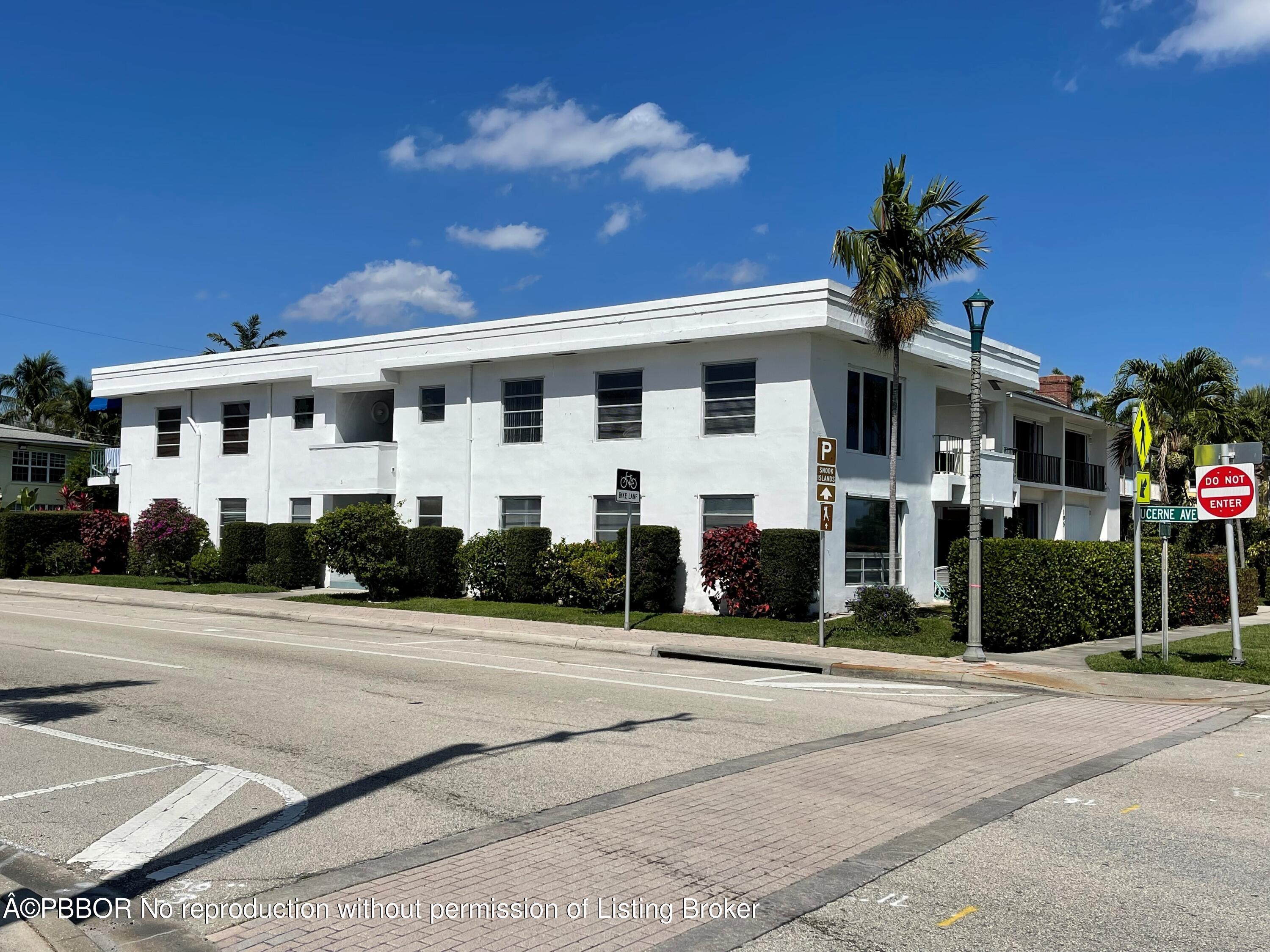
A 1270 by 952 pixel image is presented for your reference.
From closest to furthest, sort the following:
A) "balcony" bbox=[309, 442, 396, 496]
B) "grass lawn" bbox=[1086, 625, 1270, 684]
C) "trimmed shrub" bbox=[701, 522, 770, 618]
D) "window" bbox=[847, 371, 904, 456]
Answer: "grass lawn" bbox=[1086, 625, 1270, 684] → "trimmed shrub" bbox=[701, 522, 770, 618] → "window" bbox=[847, 371, 904, 456] → "balcony" bbox=[309, 442, 396, 496]

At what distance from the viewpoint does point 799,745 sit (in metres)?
9.77

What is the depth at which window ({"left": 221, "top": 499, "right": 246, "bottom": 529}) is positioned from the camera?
33.1m

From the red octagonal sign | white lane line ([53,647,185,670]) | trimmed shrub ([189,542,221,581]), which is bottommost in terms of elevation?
white lane line ([53,647,185,670])

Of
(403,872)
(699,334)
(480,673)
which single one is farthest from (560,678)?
(699,334)

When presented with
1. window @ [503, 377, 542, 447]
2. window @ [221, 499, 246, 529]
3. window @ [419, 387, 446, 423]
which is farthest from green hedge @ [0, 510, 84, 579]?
window @ [503, 377, 542, 447]

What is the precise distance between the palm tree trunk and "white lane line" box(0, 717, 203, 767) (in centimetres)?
1671

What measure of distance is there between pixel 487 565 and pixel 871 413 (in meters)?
9.84

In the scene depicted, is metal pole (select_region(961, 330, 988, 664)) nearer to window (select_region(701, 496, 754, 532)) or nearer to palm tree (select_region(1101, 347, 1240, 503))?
window (select_region(701, 496, 754, 532))

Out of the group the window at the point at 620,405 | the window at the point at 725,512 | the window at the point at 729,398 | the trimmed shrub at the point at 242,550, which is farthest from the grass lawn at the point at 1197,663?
the trimmed shrub at the point at 242,550

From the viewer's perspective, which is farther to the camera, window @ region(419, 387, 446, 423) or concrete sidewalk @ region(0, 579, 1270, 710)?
window @ region(419, 387, 446, 423)

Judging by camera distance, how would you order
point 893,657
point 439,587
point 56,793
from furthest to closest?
1. point 439,587
2. point 893,657
3. point 56,793

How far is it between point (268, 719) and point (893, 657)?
33.7ft

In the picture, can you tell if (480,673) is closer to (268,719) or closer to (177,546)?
(268,719)

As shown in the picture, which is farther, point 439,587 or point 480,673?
point 439,587
